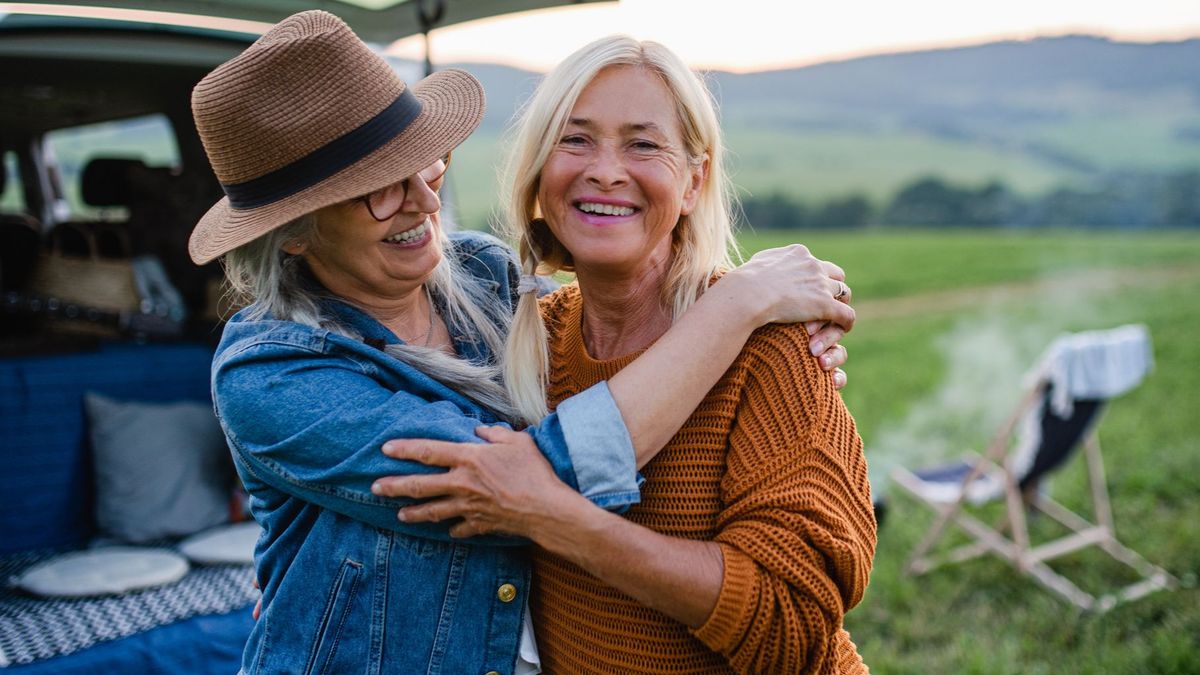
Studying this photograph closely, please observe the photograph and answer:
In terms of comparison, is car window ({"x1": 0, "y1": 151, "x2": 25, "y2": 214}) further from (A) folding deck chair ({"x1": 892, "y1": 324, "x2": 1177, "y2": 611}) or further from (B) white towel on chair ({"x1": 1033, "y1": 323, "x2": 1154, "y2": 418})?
(B) white towel on chair ({"x1": 1033, "y1": 323, "x2": 1154, "y2": 418})

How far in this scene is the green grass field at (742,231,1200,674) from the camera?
4.35 metres

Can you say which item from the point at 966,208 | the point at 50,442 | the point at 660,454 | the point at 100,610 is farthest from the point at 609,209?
the point at 966,208

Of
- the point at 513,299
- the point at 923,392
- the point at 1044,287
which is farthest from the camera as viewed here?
the point at 1044,287

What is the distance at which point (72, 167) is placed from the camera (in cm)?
677

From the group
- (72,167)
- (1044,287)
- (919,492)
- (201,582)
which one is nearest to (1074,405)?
(919,492)

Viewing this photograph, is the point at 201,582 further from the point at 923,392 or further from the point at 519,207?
the point at 923,392

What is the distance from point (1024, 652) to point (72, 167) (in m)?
6.59

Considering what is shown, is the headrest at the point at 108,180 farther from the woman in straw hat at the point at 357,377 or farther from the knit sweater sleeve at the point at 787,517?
the knit sweater sleeve at the point at 787,517

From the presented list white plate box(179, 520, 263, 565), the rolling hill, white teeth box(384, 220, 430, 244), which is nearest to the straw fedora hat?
white teeth box(384, 220, 430, 244)

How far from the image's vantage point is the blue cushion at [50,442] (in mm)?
4242

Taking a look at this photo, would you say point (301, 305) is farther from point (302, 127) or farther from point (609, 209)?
point (609, 209)

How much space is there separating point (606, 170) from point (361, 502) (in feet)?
2.46

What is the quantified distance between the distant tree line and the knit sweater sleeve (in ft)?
80.0

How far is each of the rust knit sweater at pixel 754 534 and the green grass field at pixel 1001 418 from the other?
2030mm
